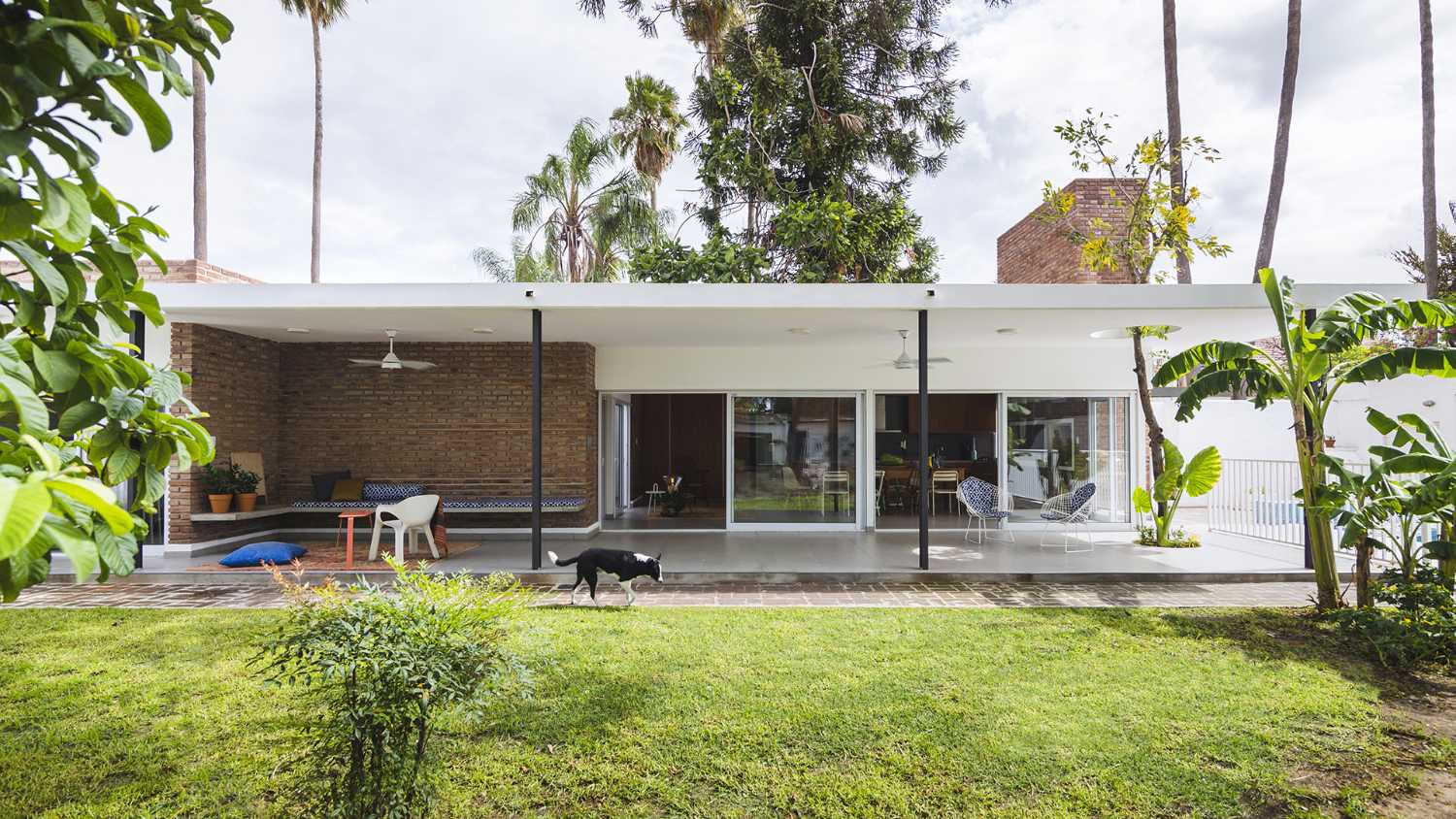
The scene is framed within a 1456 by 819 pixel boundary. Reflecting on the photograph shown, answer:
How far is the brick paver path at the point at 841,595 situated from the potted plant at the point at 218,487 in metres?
1.47

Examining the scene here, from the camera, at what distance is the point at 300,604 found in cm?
279

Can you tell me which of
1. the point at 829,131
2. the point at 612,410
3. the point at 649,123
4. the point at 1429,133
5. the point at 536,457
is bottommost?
the point at 536,457

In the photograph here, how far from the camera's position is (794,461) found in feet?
36.7

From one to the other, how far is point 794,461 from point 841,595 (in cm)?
414

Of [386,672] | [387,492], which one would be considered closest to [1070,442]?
[387,492]

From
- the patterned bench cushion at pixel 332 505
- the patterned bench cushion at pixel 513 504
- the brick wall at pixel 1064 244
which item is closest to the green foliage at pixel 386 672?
the patterned bench cushion at pixel 513 504

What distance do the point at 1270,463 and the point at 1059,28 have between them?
9.92 metres

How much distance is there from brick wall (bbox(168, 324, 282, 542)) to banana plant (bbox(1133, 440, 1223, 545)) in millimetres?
11368

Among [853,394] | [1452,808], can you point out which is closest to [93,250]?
[1452,808]

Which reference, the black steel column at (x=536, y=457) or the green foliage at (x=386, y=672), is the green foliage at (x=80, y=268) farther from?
the black steel column at (x=536, y=457)

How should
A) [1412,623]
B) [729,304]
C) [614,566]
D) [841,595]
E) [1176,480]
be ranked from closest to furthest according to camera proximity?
[1412,623]
[614,566]
[841,595]
[729,304]
[1176,480]

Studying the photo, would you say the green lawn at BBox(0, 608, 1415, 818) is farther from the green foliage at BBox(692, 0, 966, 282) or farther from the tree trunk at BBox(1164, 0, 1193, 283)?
the green foliage at BBox(692, 0, 966, 282)

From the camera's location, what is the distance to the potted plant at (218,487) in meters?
8.93

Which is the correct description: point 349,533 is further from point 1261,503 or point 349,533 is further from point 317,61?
point 317,61
